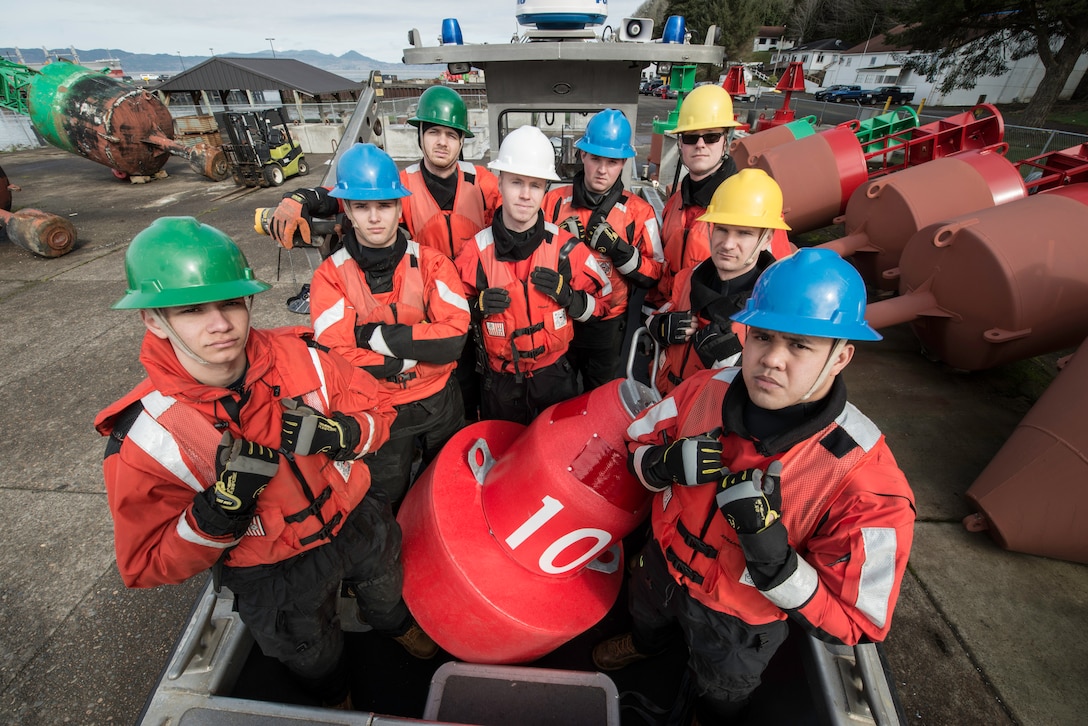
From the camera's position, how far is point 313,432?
1.66 meters

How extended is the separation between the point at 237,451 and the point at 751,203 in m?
2.25

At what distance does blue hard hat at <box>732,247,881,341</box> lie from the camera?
54.0 inches

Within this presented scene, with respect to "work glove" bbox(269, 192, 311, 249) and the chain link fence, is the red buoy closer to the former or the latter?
"work glove" bbox(269, 192, 311, 249)

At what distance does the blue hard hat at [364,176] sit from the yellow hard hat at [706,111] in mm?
1973

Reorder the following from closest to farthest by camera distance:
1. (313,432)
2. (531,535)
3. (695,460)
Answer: (695,460) → (313,432) → (531,535)

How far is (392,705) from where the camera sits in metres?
2.46

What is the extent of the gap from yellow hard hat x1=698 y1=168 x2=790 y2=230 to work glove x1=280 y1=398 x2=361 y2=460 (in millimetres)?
1829

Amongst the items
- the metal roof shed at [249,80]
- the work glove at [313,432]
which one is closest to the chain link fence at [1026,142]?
the work glove at [313,432]

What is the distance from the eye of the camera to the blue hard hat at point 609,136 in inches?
118

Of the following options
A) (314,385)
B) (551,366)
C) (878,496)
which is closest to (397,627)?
(314,385)

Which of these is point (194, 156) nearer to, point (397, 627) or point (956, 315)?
point (397, 627)

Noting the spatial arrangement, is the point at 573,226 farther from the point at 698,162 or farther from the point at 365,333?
the point at 365,333

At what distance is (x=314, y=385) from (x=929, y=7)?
25.2m

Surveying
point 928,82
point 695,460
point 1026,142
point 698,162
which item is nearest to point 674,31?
point 698,162
